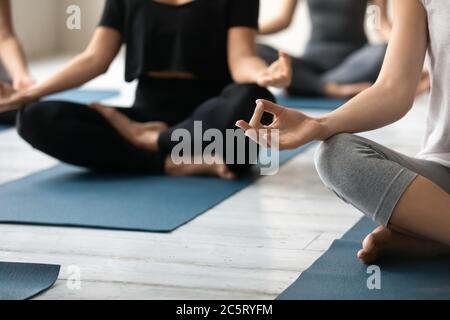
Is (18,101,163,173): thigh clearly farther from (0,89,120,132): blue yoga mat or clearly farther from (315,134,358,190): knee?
(0,89,120,132): blue yoga mat

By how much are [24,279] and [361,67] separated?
3273 mm

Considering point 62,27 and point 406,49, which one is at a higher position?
point 406,49

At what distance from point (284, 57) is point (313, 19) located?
2.62 meters

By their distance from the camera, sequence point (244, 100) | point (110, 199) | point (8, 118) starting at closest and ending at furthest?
point (110, 199) < point (244, 100) < point (8, 118)

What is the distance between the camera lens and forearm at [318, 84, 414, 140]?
188 cm

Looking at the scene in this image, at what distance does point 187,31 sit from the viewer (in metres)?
3.04

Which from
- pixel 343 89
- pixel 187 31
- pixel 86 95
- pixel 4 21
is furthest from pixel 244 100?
pixel 86 95

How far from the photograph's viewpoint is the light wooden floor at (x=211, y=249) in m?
1.88

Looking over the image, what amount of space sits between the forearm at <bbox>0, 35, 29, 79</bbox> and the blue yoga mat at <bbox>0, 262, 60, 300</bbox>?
1327mm

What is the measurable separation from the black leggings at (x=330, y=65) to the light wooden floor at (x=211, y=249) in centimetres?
205

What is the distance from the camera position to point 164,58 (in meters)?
3.08

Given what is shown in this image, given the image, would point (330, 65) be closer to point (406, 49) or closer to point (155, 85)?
point (155, 85)

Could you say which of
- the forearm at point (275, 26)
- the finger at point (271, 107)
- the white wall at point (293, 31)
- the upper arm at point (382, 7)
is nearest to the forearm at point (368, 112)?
the finger at point (271, 107)

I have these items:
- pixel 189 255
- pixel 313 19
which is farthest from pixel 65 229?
pixel 313 19
